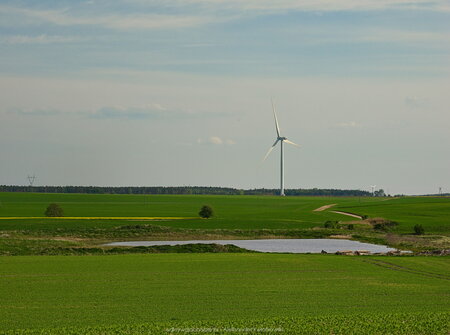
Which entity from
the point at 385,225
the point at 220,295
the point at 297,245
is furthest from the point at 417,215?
the point at 220,295

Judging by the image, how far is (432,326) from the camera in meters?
24.8

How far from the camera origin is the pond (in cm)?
6322

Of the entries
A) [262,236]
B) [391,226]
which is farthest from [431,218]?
[262,236]

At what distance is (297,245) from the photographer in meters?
68.1

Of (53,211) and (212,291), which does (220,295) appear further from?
(53,211)

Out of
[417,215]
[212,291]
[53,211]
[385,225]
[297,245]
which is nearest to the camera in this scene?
[212,291]

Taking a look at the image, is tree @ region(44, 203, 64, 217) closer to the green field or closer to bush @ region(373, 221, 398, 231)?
the green field

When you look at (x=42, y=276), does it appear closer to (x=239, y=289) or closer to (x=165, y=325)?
(x=239, y=289)

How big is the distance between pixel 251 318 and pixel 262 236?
51.9 m

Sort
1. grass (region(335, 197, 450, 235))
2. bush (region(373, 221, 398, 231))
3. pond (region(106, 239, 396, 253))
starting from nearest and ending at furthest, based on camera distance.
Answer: pond (region(106, 239, 396, 253)), grass (region(335, 197, 450, 235)), bush (region(373, 221, 398, 231))

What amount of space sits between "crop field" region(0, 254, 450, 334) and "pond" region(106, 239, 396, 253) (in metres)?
14.9

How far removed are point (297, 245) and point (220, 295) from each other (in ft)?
123

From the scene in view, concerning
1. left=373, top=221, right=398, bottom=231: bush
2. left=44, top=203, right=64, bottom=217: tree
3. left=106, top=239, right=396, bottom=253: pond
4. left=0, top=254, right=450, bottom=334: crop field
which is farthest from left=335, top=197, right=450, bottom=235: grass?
left=44, top=203, right=64, bottom=217: tree

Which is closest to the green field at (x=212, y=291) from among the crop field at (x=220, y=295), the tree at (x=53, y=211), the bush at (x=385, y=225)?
the crop field at (x=220, y=295)
